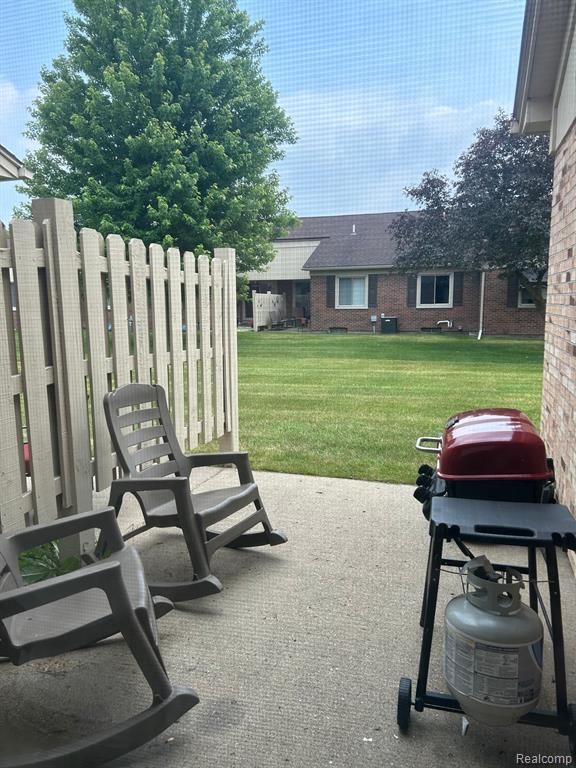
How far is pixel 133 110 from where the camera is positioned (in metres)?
10.4

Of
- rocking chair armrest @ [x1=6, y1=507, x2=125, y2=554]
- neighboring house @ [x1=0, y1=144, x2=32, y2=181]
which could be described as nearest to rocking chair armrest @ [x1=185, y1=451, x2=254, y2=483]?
rocking chair armrest @ [x1=6, y1=507, x2=125, y2=554]

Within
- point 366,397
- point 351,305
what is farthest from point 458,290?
point 366,397

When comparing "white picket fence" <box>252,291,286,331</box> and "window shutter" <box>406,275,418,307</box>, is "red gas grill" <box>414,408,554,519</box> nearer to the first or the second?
"window shutter" <box>406,275,418,307</box>

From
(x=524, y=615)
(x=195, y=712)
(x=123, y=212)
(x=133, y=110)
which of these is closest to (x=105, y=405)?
(x=195, y=712)

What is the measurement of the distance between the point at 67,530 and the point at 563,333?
7.93ft

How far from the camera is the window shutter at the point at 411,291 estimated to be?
15531mm

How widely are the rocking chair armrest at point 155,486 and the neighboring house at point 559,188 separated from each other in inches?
60.1

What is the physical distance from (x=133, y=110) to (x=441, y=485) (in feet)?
35.6

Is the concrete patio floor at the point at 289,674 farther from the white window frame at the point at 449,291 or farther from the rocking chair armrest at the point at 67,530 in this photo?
the white window frame at the point at 449,291

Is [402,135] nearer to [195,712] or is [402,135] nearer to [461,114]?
[461,114]

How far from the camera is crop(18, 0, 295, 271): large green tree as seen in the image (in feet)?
33.8

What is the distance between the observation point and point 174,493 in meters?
2.00

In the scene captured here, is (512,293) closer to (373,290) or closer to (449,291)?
(449,291)

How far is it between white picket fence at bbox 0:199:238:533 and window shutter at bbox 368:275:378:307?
13.3 metres
